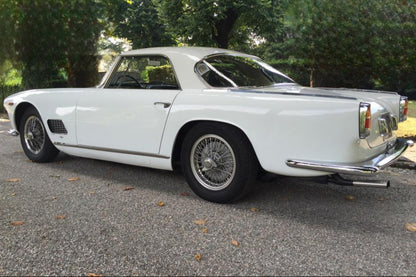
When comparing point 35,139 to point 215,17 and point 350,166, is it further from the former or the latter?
point 215,17

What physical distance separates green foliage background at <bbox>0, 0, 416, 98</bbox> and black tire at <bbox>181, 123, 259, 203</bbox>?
4.36 meters

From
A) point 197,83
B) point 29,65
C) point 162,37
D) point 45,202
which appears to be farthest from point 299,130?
point 162,37

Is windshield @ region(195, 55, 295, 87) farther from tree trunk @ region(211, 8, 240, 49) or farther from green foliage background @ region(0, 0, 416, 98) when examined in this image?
tree trunk @ region(211, 8, 240, 49)

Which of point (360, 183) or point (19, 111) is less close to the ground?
point (19, 111)

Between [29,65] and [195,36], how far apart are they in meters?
5.61

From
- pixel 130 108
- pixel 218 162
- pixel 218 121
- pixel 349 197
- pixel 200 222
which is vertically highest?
pixel 130 108

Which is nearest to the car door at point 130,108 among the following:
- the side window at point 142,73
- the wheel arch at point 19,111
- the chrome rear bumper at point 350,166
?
the side window at point 142,73

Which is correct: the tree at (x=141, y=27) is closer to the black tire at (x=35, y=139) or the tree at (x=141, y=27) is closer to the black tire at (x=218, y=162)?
the black tire at (x=35, y=139)

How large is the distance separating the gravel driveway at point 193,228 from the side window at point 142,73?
1.13m

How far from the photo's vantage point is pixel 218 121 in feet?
11.5

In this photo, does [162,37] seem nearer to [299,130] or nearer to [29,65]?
[29,65]

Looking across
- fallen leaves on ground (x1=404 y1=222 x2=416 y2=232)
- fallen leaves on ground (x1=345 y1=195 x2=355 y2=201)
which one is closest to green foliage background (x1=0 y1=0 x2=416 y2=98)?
fallen leaves on ground (x1=345 y1=195 x2=355 y2=201)

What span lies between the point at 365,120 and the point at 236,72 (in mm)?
1493

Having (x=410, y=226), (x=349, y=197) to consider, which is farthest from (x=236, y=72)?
(x=410, y=226)
